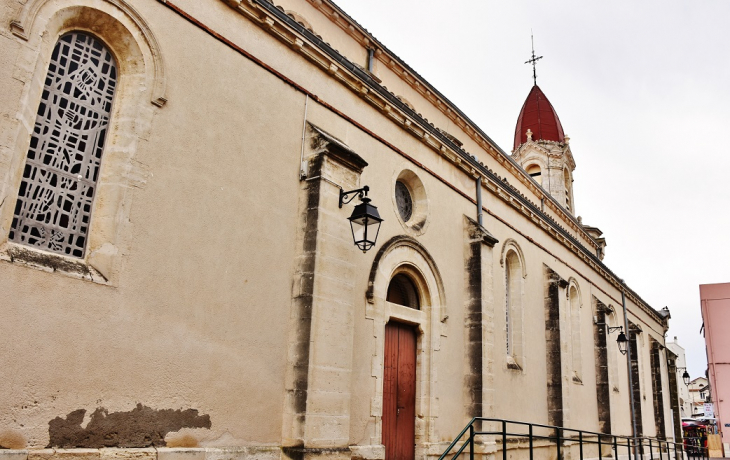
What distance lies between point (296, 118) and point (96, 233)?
10.3 ft

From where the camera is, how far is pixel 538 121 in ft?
86.0

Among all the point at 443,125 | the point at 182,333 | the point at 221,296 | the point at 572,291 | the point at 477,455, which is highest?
the point at 443,125

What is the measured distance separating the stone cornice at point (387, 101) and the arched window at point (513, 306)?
1.26m

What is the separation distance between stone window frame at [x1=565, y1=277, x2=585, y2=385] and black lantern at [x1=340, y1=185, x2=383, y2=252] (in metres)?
10.1

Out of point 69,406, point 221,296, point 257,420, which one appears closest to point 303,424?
point 257,420

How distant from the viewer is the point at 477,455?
1052cm

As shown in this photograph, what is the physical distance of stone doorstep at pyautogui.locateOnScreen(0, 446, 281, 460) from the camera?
4.75 metres

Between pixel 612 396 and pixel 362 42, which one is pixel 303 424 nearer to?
pixel 362 42

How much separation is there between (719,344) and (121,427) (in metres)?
29.1

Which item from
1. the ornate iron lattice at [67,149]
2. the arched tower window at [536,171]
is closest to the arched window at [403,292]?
the ornate iron lattice at [67,149]

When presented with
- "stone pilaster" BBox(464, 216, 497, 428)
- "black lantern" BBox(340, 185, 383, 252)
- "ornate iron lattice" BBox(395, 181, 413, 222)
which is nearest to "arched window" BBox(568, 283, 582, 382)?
"stone pilaster" BBox(464, 216, 497, 428)

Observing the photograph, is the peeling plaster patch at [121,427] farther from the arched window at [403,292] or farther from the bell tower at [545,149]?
the bell tower at [545,149]

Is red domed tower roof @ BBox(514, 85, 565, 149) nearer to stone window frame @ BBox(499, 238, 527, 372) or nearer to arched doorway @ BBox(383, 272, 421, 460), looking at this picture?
stone window frame @ BBox(499, 238, 527, 372)

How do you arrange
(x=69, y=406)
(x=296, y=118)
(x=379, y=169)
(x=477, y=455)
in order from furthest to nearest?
1. (x=477, y=455)
2. (x=379, y=169)
3. (x=296, y=118)
4. (x=69, y=406)
